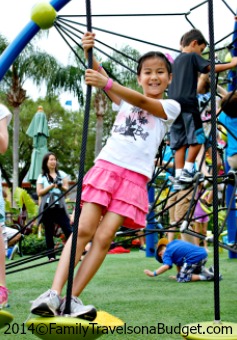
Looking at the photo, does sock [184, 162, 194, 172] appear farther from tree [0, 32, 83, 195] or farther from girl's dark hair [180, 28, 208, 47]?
tree [0, 32, 83, 195]

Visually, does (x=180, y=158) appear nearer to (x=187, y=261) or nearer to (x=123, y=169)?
(x=187, y=261)

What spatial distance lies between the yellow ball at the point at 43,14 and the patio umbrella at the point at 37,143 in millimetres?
10886

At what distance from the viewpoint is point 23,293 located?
414 cm

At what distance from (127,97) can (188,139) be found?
1.93 meters

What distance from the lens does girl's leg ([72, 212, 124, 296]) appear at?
8.05 ft

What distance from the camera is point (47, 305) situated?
204cm

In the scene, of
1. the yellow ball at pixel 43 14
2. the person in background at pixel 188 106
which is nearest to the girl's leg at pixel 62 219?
the person in background at pixel 188 106

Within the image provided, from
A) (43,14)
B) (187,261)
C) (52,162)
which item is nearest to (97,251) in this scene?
(43,14)

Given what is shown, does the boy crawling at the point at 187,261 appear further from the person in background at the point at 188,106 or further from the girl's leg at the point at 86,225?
the girl's leg at the point at 86,225

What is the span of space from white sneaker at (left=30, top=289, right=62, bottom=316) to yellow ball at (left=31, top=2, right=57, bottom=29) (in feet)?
4.01

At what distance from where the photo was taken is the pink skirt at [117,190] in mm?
2545

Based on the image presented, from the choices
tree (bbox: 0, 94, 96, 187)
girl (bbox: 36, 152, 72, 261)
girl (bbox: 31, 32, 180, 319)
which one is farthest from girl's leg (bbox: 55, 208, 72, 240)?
tree (bbox: 0, 94, 96, 187)

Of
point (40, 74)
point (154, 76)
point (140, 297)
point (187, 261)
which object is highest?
point (40, 74)

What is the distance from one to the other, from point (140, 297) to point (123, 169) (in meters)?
1.45
